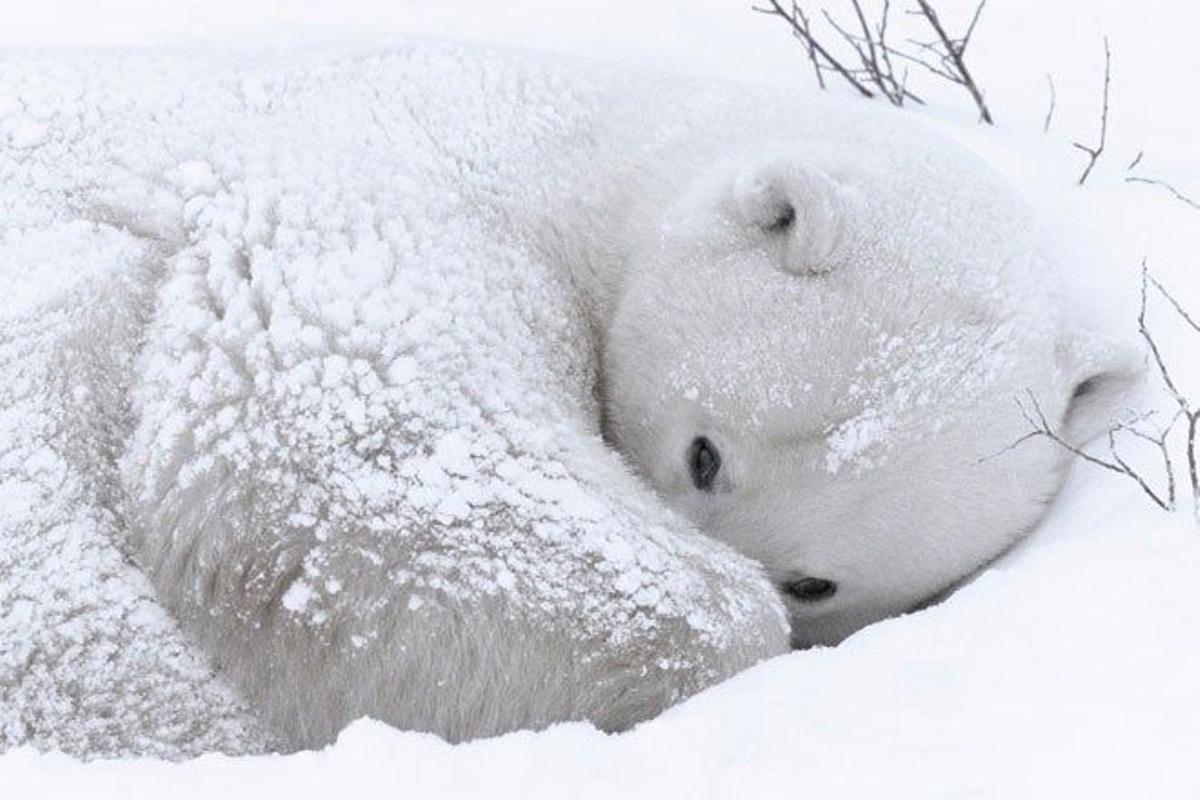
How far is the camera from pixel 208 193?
371 centimetres

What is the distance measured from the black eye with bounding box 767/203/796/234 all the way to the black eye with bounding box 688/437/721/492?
56 centimetres

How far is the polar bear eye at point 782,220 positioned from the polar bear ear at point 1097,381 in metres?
0.78

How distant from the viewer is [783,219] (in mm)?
4133

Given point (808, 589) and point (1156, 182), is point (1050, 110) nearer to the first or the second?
point (1156, 182)

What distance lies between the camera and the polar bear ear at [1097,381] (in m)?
4.16

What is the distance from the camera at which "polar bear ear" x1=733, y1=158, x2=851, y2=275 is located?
13.1ft

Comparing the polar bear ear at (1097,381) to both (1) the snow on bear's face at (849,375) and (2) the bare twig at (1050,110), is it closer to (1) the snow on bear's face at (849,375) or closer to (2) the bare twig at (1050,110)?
(1) the snow on bear's face at (849,375)

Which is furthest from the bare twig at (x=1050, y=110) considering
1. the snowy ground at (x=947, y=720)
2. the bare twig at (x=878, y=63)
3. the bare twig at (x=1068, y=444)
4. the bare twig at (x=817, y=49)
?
the bare twig at (x=1068, y=444)

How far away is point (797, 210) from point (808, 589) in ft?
3.18

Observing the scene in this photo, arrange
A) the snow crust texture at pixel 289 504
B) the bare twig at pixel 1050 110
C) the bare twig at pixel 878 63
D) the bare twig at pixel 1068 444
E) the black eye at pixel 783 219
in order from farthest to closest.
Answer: the bare twig at pixel 878 63 → the bare twig at pixel 1050 110 → the black eye at pixel 783 219 → the bare twig at pixel 1068 444 → the snow crust texture at pixel 289 504

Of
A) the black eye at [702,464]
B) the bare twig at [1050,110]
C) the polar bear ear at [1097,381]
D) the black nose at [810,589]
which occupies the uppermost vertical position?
the bare twig at [1050,110]

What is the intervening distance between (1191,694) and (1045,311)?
171 centimetres

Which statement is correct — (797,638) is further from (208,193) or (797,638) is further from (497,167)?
(208,193)

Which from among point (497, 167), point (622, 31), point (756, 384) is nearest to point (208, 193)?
point (497, 167)
